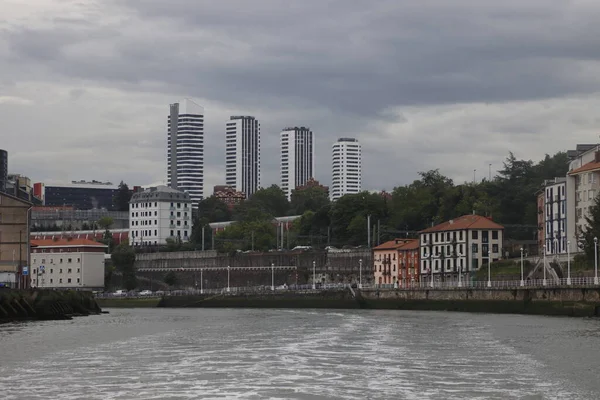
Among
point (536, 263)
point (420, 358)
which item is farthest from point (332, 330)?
point (536, 263)

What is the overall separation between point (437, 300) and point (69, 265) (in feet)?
279

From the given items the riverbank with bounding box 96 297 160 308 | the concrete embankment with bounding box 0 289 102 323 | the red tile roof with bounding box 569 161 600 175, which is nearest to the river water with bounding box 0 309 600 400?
the concrete embankment with bounding box 0 289 102 323

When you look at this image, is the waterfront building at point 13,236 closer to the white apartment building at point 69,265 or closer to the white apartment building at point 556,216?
the white apartment building at point 556,216

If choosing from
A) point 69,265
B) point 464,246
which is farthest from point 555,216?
point 69,265

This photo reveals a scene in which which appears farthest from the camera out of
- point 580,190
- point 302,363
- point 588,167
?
point 580,190

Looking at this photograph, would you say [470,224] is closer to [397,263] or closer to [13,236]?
[397,263]

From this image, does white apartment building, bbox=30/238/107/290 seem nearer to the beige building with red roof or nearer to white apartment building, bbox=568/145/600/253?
the beige building with red roof

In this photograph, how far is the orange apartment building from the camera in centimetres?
16738

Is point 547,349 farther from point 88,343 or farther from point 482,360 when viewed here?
point 88,343

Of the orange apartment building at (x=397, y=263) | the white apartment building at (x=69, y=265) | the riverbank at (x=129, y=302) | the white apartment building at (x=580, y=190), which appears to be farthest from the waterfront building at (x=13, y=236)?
the white apartment building at (x=580, y=190)

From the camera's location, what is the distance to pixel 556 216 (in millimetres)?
152125

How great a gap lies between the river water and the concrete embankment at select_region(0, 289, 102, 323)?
11.6m

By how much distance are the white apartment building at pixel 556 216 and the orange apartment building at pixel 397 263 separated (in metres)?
19.8

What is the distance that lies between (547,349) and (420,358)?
844cm
